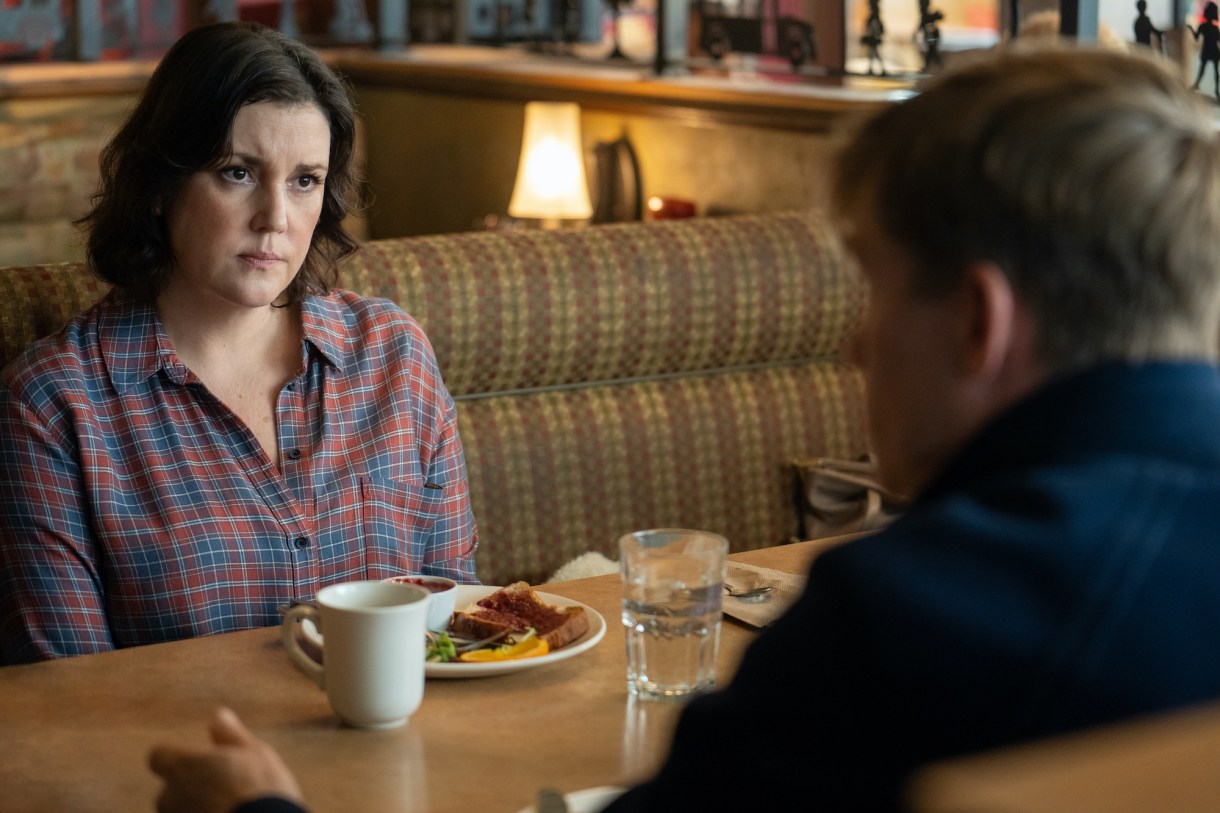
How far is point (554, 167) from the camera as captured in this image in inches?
180

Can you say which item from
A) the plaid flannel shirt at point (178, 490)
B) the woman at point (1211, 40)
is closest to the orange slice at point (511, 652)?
the plaid flannel shirt at point (178, 490)

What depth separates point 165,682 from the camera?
129 cm

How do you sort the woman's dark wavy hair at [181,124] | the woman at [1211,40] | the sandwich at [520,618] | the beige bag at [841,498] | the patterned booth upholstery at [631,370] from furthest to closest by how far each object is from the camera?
the woman at [1211,40] → the beige bag at [841,498] → the patterned booth upholstery at [631,370] → the woman's dark wavy hair at [181,124] → the sandwich at [520,618]

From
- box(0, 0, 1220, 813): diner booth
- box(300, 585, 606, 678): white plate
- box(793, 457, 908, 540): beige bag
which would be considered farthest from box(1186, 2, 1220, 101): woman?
box(300, 585, 606, 678): white plate

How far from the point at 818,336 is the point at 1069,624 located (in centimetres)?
223

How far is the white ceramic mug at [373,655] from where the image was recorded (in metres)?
1.13

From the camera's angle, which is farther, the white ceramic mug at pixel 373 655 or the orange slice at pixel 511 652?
the orange slice at pixel 511 652

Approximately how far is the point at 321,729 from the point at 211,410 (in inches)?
23.4

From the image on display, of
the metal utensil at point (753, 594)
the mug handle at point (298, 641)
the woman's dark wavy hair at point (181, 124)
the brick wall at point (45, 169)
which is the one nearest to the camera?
the mug handle at point (298, 641)

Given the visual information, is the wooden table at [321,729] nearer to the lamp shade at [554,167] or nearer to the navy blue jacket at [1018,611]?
the navy blue jacket at [1018,611]

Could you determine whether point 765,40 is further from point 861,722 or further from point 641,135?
point 861,722

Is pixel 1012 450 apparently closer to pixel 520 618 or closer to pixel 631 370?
pixel 520 618

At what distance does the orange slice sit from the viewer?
51.7 inches

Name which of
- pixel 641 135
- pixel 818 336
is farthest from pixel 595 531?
pixel 641 135
